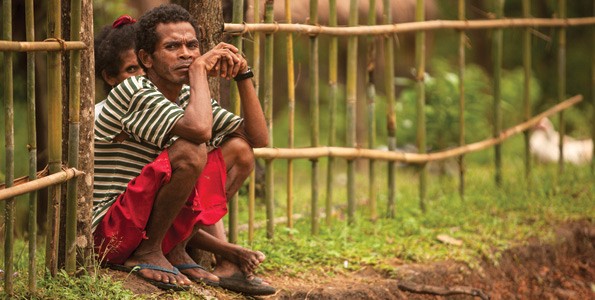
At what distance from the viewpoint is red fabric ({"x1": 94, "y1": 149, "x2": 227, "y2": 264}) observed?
346 cm

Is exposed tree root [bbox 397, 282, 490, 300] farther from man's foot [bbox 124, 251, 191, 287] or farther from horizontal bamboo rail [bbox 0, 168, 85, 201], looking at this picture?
horizontal bamboo rail [bbox 0, 168, 85, 201]

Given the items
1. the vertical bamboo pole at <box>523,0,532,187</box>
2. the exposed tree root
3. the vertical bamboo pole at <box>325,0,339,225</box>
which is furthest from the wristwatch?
the vertical bamboo pole at <box>523,0,532,187</box>

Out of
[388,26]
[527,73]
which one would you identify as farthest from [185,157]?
[527,73]

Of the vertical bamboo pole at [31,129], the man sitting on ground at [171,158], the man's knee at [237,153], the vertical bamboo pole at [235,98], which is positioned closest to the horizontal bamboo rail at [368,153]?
the vertical bamboo pole at [235,98]

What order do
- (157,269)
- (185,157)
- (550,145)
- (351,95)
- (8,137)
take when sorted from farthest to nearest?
(550,145), (351,95), (157,269), (185,157), (8,137)

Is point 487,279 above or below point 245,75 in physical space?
below

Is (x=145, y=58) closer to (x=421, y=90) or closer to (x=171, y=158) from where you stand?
(x=171, y=158)

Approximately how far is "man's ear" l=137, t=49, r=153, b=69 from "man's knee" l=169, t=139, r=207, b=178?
41cm

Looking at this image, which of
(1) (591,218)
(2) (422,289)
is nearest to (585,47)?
(1) (591,218)

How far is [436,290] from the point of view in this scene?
169 inches

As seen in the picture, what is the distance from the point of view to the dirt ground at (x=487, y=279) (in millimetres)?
4105

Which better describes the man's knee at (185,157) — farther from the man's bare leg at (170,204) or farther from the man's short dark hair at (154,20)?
the man's short dark hair at (154,20)

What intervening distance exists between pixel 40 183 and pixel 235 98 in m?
1.23

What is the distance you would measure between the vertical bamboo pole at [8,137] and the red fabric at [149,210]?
34 centimetres
